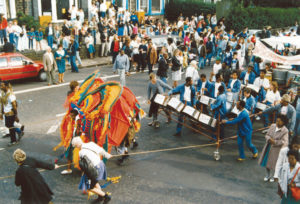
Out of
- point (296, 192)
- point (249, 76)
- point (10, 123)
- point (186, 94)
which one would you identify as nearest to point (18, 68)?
point (10, 123)

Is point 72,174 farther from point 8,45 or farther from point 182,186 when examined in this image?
point 8,45

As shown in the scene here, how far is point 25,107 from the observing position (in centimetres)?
1284

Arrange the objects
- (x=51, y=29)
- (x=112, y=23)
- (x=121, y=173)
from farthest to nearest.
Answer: (x=112, y=23) < (x=51, y=29) < (x=121, y=173)

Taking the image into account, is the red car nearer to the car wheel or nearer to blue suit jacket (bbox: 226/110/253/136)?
the car wheel

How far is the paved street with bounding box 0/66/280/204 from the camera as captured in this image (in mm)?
7617

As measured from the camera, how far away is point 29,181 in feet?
20.3

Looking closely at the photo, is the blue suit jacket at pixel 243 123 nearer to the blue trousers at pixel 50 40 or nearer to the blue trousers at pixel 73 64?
the blue trousers at pixel 73 64

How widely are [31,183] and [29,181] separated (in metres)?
0.06

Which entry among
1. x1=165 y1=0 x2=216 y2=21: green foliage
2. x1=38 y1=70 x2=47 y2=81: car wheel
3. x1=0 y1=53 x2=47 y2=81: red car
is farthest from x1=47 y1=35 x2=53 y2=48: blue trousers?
x1=165 y1=0 x2=216 y2=21: green foliage

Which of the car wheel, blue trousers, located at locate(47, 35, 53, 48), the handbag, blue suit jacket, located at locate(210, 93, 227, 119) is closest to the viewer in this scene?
the handbag

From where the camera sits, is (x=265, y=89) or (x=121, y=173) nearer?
(x=121, y=173)

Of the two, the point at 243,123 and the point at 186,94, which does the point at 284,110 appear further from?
the point at 186,94

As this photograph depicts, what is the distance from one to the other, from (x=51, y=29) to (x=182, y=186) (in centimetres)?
1501

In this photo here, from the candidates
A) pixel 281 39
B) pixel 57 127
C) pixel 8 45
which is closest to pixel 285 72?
pixel 281 39
